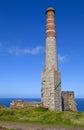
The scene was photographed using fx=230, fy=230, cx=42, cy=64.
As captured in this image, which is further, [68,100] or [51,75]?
[68,100]

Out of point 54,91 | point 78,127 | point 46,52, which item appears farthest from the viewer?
point 46,52

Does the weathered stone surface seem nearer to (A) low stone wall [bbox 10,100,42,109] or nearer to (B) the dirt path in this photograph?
(A) low stone wall [bbox 10,100,42,109]

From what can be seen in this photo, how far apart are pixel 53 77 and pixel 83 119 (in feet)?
33.4

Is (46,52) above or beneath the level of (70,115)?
above

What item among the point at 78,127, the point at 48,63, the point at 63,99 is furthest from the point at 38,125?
the point at 63,99

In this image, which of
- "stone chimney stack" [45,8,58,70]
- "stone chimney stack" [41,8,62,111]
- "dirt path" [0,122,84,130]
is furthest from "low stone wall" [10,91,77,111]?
"dirt path" [0,122,84,130]

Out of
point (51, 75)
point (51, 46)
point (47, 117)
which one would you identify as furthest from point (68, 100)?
point (47, 117)

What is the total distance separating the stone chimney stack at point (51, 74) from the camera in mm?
35625

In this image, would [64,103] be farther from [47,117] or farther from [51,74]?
[47,117]

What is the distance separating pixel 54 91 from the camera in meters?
35.5

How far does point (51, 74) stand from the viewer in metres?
36.0

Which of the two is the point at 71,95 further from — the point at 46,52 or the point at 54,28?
the point at 54,28

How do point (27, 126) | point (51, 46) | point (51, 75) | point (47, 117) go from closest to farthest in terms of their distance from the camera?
1. point (27, 126)
2. point (47, 117)
3. point (51, 75)
4. point (51, 46)

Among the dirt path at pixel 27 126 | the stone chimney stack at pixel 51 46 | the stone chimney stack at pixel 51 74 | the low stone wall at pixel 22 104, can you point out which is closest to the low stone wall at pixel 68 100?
the stone chimney stack at pixel 51 74
